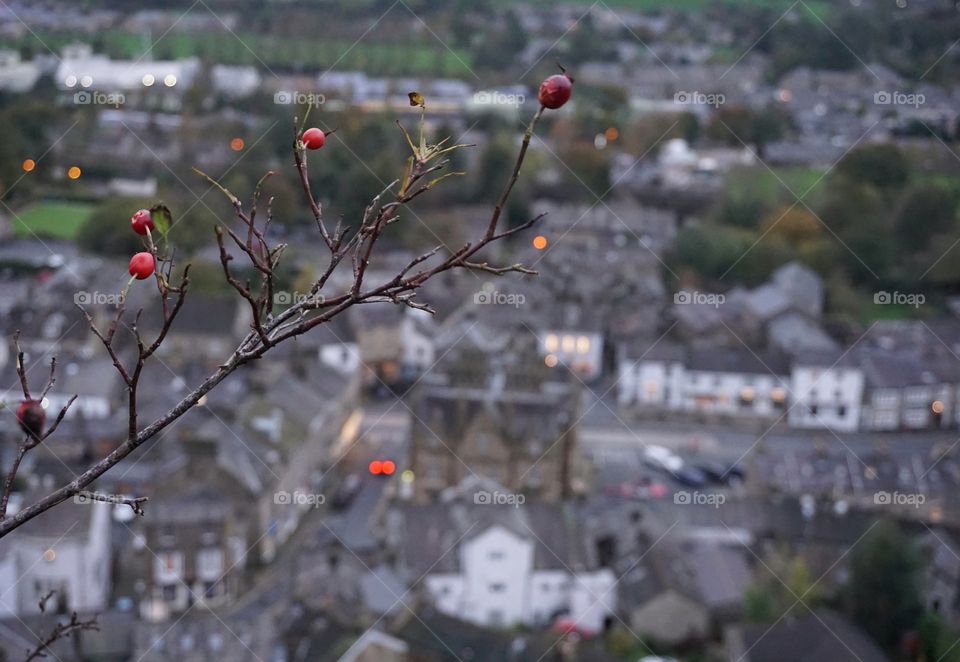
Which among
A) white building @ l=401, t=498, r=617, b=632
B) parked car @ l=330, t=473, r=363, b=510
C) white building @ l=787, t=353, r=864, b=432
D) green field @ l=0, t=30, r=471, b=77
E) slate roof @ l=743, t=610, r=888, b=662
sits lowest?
slate roof @ l=743, t=610, r=888, b=662

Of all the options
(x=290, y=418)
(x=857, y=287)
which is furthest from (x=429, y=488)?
(x=857, y=287)

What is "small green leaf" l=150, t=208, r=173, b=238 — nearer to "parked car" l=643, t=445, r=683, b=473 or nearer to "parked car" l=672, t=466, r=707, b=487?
"parked car" l=672, t=466, r=707, b=487

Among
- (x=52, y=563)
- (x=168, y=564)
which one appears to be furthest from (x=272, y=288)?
(x=168, y=564)

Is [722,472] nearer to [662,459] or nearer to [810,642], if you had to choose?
[662,459]

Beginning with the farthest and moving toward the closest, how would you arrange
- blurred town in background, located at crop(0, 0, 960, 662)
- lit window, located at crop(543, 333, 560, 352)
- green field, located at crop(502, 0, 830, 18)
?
green field, located at crop(502, 0, 830, 18) < lit window, located at crop(543, 333, 560, 352) < blurred town in background, located at crop(0, 0, 960, 662)

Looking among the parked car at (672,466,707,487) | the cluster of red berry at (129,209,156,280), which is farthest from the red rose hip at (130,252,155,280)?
the parked car at (672,466,707,487)

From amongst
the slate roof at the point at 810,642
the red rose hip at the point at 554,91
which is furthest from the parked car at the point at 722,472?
the red rose hip at the point at 554,91
